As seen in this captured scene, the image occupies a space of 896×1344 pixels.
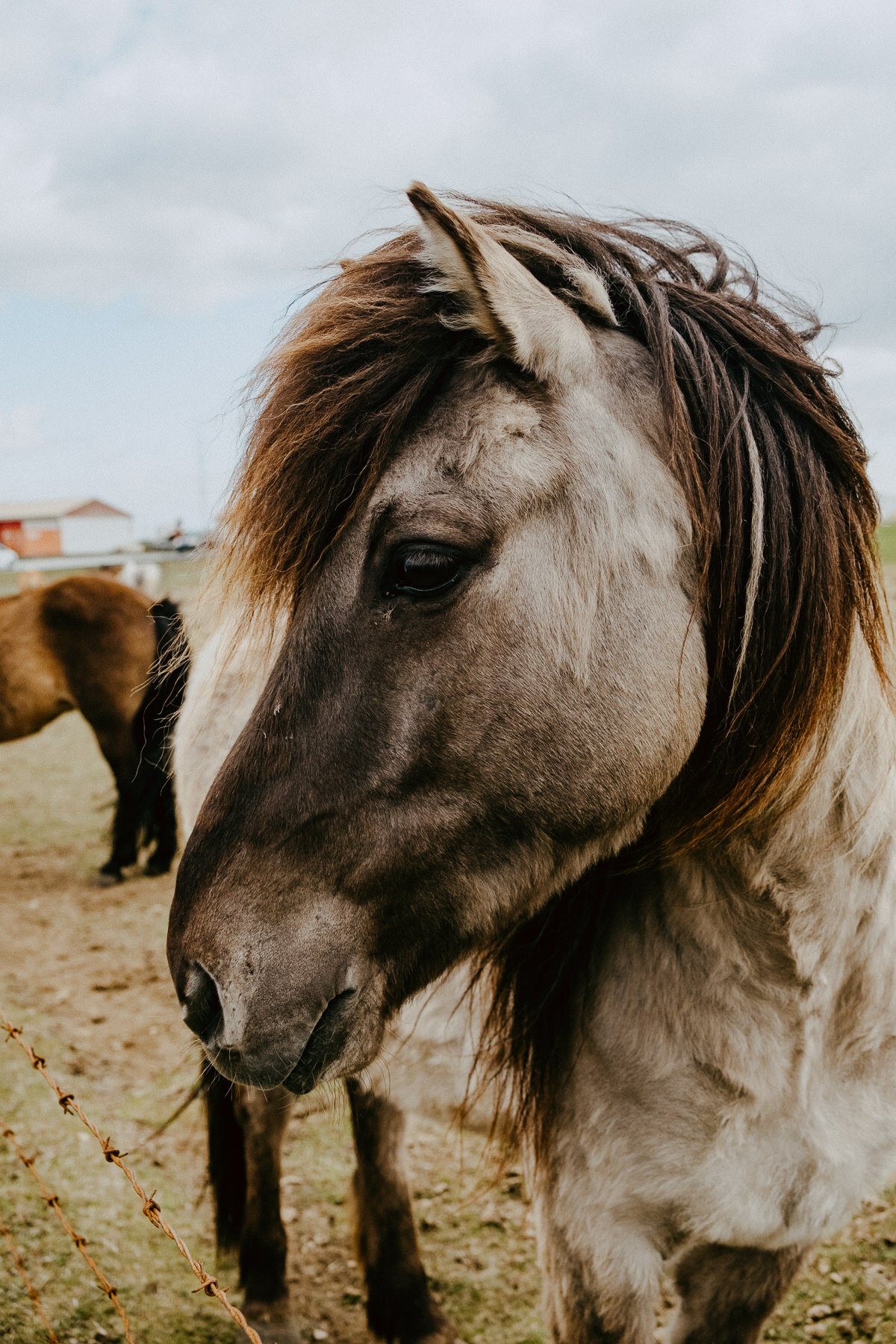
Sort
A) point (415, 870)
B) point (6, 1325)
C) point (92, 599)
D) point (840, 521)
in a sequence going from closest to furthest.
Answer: point (415, 870) → point (840, 521) → point (6, 1325) → point (92, 599)

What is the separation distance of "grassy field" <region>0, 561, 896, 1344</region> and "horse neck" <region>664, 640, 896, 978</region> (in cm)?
80

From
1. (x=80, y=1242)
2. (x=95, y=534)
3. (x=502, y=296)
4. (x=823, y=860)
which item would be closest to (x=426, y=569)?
(x=502, y=296)

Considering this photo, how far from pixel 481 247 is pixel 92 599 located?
6.95 meters

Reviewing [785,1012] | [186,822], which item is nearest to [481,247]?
[785,1012]

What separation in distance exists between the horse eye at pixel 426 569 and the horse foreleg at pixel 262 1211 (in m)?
2.23

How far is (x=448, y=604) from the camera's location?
51.3 inches

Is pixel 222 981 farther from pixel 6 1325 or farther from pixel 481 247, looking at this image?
pixel 6 1325

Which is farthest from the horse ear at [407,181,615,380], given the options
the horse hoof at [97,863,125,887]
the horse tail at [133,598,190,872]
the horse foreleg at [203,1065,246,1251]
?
the horse hoof at [97,863,125,887]

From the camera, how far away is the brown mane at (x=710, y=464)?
1369mm

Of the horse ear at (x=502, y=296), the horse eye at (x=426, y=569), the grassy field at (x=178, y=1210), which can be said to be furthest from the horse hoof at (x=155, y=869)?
the horse ear at (x=502, y=296)

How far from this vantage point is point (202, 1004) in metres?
1.31

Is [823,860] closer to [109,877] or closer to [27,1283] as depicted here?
[27,1283]

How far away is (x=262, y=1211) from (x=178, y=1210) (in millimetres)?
673

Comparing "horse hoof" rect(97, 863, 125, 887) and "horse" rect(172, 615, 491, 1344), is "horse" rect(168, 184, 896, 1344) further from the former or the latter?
"horse hoof" rect(97, 863, 125, 887)
